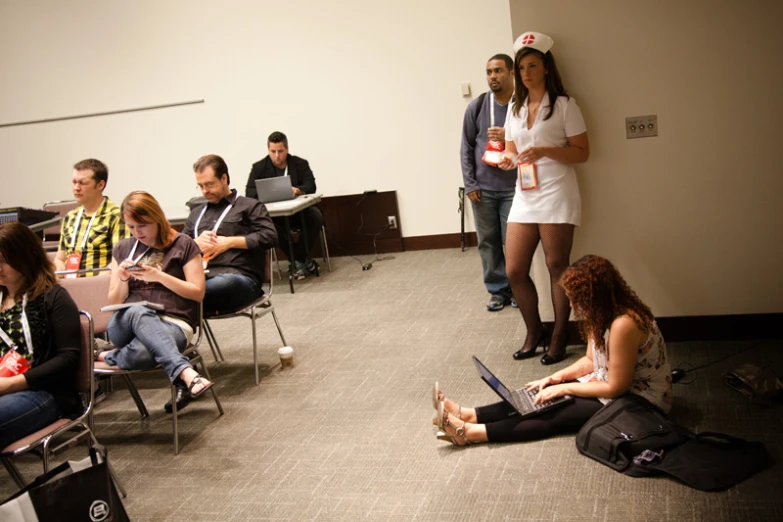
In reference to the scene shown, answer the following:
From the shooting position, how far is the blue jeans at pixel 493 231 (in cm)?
495

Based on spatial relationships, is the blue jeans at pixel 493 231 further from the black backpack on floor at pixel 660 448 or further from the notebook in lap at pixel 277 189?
the notebook in lap at pixel 277 189

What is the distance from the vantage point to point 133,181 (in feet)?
26.9

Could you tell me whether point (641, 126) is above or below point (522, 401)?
above

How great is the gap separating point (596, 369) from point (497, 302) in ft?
6.11

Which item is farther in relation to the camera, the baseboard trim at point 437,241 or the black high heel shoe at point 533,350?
the baseboard trim at point 437,241

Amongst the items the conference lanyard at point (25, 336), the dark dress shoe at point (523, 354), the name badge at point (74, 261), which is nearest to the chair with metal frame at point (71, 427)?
the conference lanyard at point (25, 336)

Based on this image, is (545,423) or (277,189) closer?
(545,423)

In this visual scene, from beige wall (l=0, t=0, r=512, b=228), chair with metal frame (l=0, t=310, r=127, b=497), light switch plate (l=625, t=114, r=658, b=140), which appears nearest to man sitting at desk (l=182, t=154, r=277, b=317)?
chair with metal frame (l=0, t=310, r=127, b=497)

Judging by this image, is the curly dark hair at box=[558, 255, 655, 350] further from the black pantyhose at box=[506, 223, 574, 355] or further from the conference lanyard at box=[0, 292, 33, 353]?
the conference lanyard at box=[0, 292, 33, 353]

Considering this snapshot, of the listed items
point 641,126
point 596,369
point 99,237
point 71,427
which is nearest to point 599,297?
point 596,369

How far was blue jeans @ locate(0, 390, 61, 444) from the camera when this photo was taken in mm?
3062

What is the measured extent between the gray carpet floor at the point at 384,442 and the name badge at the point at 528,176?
3.09 feet

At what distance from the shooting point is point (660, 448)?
2.90 metres

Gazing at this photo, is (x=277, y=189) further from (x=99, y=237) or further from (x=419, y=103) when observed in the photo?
(x=99, y=237)
